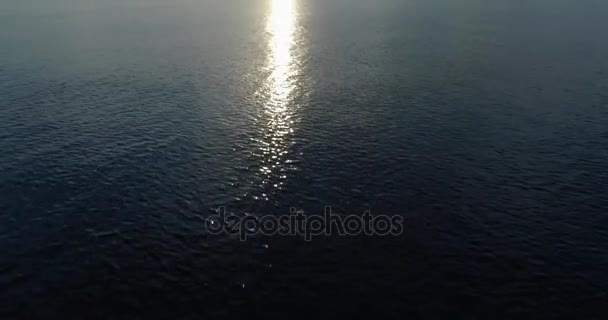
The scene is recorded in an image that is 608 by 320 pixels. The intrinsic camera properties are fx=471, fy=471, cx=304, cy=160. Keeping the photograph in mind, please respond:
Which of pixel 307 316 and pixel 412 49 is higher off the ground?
pixel 412 49

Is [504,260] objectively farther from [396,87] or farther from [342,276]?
[396,87]

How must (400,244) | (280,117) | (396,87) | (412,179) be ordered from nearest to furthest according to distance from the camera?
(400,244), (412,179), (280,117), (396,87)

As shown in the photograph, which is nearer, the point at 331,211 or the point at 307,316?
the point at 307,316

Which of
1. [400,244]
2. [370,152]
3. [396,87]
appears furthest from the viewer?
[396,87]

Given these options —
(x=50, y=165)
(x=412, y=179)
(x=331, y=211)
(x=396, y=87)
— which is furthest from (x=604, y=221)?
(x=50, y=165)

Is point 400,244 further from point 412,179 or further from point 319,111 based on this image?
point 319,111

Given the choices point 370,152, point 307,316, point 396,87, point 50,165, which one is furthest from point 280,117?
point 307,316
